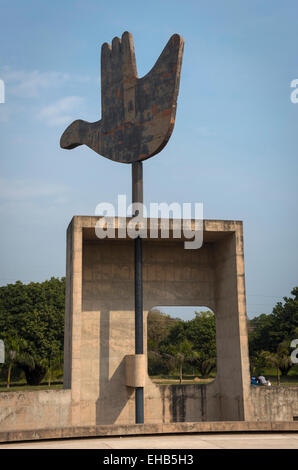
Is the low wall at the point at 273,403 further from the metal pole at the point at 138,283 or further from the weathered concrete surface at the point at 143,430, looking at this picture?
the weathered concrete surface at the point at 143,430

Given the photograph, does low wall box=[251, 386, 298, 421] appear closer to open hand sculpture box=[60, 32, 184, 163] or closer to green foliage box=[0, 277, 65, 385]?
open hand sculpture box=[60, 32, 184, 163]

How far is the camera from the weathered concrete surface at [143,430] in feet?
30.3

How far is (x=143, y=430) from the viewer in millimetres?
A: 9922

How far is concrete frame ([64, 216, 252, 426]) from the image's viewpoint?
16406 mm

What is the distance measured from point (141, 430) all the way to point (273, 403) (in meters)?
7.90

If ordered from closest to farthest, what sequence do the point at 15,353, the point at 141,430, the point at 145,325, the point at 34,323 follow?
1. the point at 141,430
2. the point at 145,325
3. the point at 15,353
4. the point at 34,323

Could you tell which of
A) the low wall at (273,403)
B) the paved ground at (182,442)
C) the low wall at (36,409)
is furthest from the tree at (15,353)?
the paved ground at (182,442)

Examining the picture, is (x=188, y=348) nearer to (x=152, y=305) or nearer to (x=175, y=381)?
(x=175, y=381)

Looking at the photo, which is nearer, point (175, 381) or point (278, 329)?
point (278, 329)

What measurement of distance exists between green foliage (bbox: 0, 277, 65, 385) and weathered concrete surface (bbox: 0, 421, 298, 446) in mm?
36438

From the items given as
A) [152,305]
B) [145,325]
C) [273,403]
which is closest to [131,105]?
[152,305]

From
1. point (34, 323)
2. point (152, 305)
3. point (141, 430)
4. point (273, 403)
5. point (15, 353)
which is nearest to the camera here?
point (141, 430)

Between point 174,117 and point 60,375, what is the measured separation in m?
39.9

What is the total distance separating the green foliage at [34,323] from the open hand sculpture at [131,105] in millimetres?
31695
